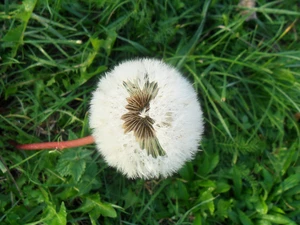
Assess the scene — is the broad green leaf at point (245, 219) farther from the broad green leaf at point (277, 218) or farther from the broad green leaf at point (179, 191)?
the broad green leaf at point (179, 191)

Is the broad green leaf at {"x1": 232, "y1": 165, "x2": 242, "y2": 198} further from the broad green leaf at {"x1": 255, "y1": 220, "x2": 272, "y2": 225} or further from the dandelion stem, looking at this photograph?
the dandelion stem

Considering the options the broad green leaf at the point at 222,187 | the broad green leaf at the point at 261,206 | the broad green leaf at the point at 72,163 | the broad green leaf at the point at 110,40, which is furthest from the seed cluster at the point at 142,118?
the broad green leaf at the point at 261,206

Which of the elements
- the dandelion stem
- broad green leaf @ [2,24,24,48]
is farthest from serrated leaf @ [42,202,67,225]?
broad green leaf @ [2,24,24,48]

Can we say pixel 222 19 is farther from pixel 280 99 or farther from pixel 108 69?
pixel 108 69

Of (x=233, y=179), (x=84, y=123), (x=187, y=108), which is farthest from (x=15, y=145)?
(x=233, y=179)

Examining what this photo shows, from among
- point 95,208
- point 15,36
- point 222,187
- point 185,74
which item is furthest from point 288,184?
point 15,36

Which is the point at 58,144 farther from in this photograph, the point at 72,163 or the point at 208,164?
the point at 208,164
